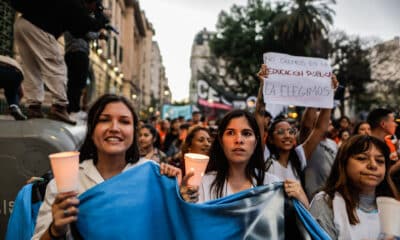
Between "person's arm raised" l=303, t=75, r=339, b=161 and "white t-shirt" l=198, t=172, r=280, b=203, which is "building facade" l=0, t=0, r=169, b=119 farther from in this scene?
"white t-shirt" l=198, t=172, r=280, b=203

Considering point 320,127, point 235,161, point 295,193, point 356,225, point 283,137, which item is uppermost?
point 320,127

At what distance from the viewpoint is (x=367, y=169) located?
2342 millimetres

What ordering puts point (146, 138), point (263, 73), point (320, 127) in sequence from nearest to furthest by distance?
point (263, 73), point (320, 127), point (146, 138)

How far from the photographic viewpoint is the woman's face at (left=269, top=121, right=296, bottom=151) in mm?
3832

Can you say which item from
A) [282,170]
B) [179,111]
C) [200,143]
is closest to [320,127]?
[282,170]

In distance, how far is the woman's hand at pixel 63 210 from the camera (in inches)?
62.6

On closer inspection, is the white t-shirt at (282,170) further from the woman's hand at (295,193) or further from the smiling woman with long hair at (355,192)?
the woman's hand at (295,193)

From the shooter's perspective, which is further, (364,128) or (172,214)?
(364,128)

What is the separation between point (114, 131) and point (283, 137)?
2153mm

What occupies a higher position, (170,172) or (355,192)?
(170,172)

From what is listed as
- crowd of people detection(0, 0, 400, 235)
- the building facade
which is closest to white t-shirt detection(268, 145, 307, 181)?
crowd of people detection(0, 0, 400, 235)

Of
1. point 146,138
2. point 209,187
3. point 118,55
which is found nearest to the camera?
point 209,187

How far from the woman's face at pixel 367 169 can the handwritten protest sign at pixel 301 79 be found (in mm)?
1394

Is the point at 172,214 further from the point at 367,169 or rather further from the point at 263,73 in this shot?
the point at 263,73
